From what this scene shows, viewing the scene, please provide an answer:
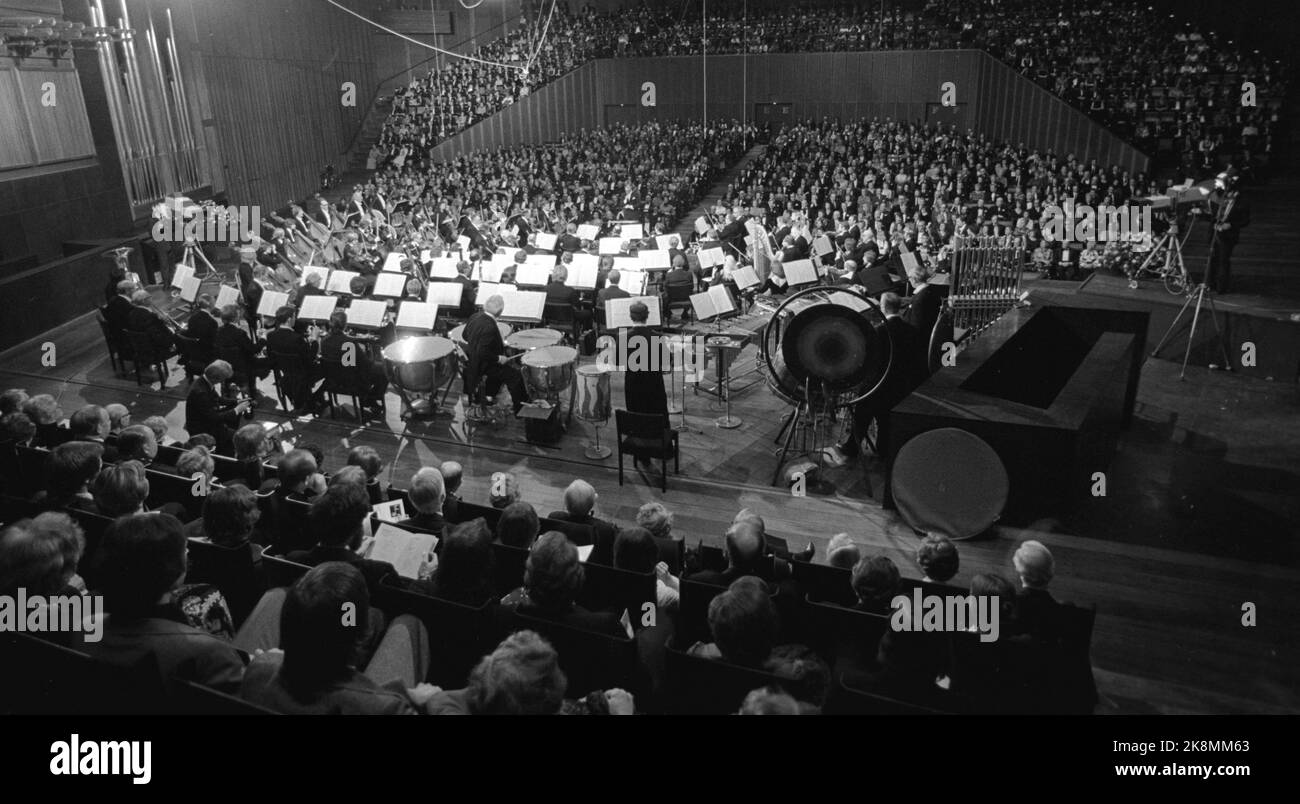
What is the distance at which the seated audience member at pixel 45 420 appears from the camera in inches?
226

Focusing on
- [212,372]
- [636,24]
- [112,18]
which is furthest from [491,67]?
[212,372]

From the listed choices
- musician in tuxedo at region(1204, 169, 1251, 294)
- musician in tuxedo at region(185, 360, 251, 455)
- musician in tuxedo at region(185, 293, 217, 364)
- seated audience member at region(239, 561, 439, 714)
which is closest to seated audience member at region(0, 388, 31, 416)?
musician in tuxedo at region(185, 360, 251, 455)

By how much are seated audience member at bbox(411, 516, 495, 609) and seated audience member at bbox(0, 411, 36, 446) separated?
3722 millimetres

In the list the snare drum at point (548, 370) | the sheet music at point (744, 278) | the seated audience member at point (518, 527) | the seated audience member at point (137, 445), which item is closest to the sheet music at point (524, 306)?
the snare drum at point (548, 370)

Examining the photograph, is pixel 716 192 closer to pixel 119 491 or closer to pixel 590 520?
pixel 590 520

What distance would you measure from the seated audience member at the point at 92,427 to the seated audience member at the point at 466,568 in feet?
9.66

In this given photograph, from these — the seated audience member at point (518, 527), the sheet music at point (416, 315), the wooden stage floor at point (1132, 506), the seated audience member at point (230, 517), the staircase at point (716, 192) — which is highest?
the staircase at point (716, 192)

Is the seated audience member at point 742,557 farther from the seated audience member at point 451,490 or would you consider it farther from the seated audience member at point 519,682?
the seated audience member at point 451,490

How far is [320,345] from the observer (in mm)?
8422

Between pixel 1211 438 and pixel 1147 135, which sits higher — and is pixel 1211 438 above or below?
below

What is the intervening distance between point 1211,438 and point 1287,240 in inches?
349

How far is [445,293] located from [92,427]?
489 cm

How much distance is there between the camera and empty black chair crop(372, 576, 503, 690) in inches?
132
